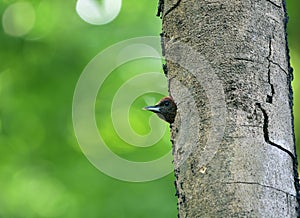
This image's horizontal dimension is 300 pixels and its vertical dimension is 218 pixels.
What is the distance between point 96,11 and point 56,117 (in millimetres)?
797

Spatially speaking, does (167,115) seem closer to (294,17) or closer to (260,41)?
(260,41)

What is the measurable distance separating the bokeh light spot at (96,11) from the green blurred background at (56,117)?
42 millimetres

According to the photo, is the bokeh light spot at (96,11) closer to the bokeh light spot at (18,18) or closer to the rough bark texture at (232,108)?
the bokeh light spot at (18,18)

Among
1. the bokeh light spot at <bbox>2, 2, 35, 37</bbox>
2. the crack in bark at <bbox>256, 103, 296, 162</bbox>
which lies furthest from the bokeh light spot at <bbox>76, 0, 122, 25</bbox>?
the crack in bark at <bbox>256, 103, 296, 162</bbox>

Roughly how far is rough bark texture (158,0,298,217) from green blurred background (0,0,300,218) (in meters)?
2.57

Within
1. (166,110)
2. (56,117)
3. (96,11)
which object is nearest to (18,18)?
(96,11)

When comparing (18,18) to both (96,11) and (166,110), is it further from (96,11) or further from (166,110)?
(166,110)

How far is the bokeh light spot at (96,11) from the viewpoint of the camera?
4414 millimetres

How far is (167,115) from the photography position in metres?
2.06

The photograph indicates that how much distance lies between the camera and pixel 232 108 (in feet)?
5.06

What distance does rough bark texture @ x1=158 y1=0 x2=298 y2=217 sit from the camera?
144 centimetres

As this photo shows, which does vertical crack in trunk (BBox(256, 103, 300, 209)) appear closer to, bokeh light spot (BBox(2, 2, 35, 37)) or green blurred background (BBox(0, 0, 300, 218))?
green blurred background (BBox(0, 0, 300, 218))

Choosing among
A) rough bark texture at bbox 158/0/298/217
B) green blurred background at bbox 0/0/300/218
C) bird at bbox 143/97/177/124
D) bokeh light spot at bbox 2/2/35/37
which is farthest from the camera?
bokeh light spot at bbox 2/2/35/37

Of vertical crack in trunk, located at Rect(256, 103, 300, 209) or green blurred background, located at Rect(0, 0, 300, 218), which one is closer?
vertical crack in trunk, located at Rect(256, 103, 300, 209)
